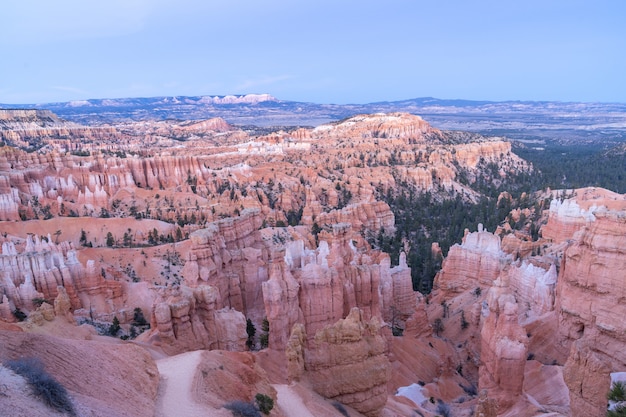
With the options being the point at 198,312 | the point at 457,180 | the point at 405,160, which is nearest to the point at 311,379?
the point at 198,312

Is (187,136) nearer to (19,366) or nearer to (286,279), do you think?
(286,279)

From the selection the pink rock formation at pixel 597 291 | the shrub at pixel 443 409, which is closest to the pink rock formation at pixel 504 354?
the shrub at pixel 443 409

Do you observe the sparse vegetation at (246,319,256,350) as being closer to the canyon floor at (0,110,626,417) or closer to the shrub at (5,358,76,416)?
the canyon floor at (0,110,626,417)

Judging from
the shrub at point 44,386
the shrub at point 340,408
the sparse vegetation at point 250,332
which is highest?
the shrub at point 44,386

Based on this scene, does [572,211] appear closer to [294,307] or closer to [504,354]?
[504,354]

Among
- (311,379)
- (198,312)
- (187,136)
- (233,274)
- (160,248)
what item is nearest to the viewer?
(311,379)

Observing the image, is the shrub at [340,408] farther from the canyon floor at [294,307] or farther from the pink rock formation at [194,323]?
the pink rock formation at [194,323]

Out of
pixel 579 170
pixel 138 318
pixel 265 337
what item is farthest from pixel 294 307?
pixel 579 170
